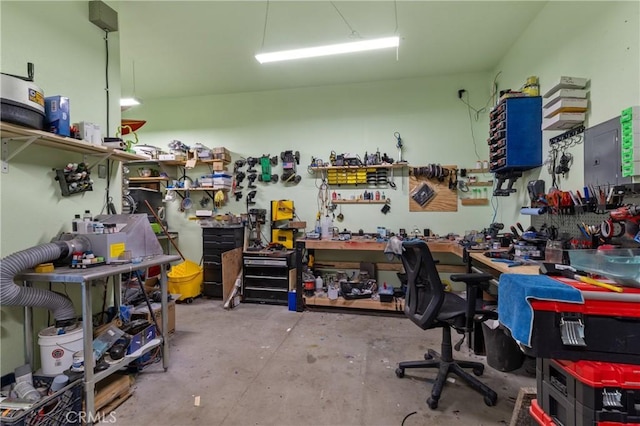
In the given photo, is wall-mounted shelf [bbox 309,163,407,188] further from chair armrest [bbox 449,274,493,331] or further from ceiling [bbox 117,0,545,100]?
chair armrest [bbox 449,274,493,331]

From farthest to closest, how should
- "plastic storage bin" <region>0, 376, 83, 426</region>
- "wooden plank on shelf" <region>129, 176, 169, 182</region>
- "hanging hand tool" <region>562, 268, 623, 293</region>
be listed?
"wooden plank on shelf" <region>129, 176, 169, 182</region>
"plastic storage bin" <region>0, 376, 83, 426</region>
"hanging hand tool" <region>562, 268, 623, 293</region>

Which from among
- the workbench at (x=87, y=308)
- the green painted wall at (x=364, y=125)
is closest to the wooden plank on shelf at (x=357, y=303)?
the green painted wall at (x=364, y=125)

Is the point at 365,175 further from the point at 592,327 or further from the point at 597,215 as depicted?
the point at 592,327

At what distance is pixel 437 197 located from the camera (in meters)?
4.27

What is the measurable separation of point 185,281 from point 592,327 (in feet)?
14.1

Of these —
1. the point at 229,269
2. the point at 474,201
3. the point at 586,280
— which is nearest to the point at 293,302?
the point at 229,269

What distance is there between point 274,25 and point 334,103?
1633 mm

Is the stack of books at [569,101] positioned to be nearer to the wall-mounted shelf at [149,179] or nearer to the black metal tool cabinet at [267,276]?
the black metal tool cabinet at [267,276]

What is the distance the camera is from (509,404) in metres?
1.97

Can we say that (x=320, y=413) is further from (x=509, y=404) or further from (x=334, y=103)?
(x=334, y=103)

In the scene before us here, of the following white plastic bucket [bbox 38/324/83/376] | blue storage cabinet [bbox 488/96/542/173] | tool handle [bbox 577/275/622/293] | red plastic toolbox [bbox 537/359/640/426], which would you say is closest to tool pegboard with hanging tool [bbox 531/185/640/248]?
blue storage cabinet [bbox 488/96/542/173]

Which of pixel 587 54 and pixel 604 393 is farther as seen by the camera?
pixel 587 54

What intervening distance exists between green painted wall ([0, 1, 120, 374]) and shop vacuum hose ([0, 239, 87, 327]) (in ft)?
1.00

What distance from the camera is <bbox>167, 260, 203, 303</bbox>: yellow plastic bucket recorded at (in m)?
4.16
